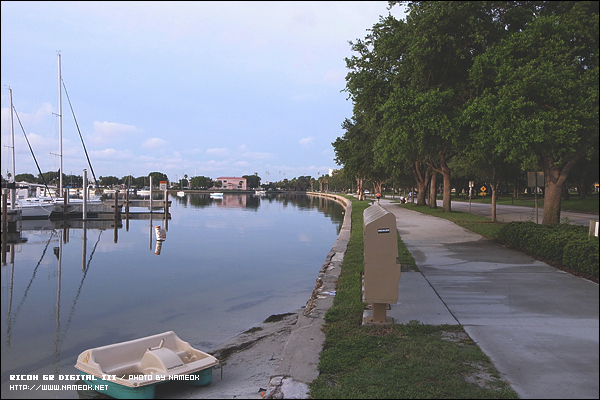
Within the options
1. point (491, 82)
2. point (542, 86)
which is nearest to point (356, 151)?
point (491, 82)

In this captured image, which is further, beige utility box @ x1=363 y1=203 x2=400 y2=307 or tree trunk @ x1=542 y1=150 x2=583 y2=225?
tree trunk @ x1=542 y1=150 x2=583 y2=225

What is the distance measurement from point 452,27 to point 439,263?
10161mm

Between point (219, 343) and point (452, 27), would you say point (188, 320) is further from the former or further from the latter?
point (452, 27)

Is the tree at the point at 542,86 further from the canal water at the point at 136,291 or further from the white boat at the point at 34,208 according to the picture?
the white boat at the point at 34,208

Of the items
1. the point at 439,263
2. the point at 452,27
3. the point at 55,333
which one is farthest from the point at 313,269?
the point at 452,27

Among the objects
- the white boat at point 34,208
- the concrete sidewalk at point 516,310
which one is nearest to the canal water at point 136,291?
the concrete sidewalk at point 516,310

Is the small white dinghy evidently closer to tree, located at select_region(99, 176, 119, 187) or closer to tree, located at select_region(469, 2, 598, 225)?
tree, located at select_region(469, 2, 598, 225)

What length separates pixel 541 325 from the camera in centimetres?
535

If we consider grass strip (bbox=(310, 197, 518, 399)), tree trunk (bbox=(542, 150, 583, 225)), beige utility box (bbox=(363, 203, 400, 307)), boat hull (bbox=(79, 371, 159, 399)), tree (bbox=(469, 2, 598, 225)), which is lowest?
boat hull (bbox=(79, 371, 159, 399))

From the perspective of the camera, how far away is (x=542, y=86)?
13188 millimetres

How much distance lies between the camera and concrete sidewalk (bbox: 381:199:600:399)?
344 cm

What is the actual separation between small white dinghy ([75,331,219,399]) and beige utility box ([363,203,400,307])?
102 inches

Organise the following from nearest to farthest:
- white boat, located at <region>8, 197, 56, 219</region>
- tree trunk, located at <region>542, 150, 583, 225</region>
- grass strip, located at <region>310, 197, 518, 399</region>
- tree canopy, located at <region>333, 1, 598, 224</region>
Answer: grass strip, located at <region>310, 197, 518, 399</region>, tree canopy, located at <region>333, 1, 598, 224</region>, tree trunk, located at <region>542, 150, 583, 225</region>, white boat, located at <region>8, 197, 56, 219</region>

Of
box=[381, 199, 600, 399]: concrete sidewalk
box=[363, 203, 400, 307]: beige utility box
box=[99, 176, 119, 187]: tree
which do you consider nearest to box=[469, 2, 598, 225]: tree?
box=[381, 199, 600, 399]: concrete sidewalk
